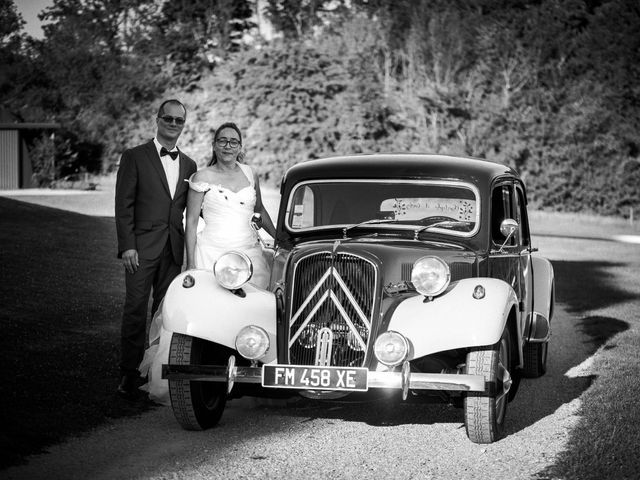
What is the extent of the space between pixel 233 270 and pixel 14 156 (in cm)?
3528

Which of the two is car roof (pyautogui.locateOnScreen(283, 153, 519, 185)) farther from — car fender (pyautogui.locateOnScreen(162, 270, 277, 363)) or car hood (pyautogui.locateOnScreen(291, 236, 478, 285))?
car fender (pyautogui.locateOnScreen(162, 270, 277, 363))

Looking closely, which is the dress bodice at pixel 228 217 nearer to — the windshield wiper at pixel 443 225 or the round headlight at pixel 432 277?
the windshield wiper at pixel 443 225

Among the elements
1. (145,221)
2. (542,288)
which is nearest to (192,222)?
(145,221)

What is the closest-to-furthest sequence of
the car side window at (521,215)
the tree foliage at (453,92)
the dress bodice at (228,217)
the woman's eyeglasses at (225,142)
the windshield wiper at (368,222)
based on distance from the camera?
the windshield wiper at (368,222)
the woman's eyeglasses at (225,142)
the dress bodice at (228,217)
the car side window at (521,215)
the tree foliage at (453,92)

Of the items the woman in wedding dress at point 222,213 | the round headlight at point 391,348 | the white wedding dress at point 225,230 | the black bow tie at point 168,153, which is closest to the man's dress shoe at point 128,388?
the woman in wedding dress at point 222,213

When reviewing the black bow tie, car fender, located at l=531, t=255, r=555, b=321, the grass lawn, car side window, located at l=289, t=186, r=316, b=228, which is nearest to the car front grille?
car side window, located at l=289, t=186, r=316, b=228

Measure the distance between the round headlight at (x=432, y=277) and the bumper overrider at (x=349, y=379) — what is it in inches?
21.2

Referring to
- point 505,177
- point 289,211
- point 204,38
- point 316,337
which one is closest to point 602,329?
point 505,177

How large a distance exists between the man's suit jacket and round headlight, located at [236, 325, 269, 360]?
161cm

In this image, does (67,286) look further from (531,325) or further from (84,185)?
(84,185)

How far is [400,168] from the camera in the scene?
6.89 meters

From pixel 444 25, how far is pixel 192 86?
12.3 metres

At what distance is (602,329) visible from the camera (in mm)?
11766

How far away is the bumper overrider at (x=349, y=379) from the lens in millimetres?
5473
